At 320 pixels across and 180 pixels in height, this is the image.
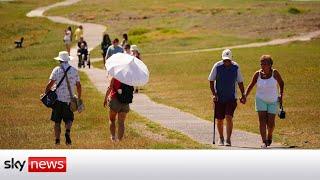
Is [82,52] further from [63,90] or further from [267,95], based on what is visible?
[267,95]

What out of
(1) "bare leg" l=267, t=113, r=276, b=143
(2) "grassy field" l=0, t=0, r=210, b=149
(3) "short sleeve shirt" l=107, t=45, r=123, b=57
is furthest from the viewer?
(3) "short sleeve shirt" l=107, t=45, r=123, b=57

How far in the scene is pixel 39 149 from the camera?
10.3 meters

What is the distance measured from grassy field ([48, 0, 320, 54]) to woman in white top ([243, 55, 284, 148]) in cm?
1397

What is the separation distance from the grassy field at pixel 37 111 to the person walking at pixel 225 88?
0.51 meters

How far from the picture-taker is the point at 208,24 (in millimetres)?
34438

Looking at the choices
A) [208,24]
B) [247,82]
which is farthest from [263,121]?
[208,24]

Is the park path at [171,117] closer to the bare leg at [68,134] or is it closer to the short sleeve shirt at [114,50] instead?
the short sleeve shirt at [114,50]

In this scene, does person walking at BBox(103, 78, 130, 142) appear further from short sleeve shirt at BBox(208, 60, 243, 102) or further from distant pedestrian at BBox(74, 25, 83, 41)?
distant pedestrian at BBox(74, 25, 83, 41)

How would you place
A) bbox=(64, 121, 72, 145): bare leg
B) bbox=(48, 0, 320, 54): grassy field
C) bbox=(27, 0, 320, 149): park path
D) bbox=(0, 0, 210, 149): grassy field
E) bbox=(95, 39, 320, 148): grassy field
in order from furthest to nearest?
bbox=(48, 0, 320, 54): grassy field < bbox=(95, 39, 320, 148): grassy field < bbox=(27, 0, 320, 149): park path < bbox=(64, 121, 72, 145): bare leg < bbox=(0, 0, 210, 149): grassy field

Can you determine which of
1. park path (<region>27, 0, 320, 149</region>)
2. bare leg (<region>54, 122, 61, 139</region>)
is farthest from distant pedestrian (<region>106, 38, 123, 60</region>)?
bare leg (<region>54, 122, 61, 139</region>)

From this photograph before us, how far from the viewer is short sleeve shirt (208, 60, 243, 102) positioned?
12203 millimetres

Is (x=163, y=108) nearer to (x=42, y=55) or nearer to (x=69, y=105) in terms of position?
(x=69, y=105)

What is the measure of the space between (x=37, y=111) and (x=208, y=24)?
19.9 metres

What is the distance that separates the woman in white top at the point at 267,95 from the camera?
12.0 metres
